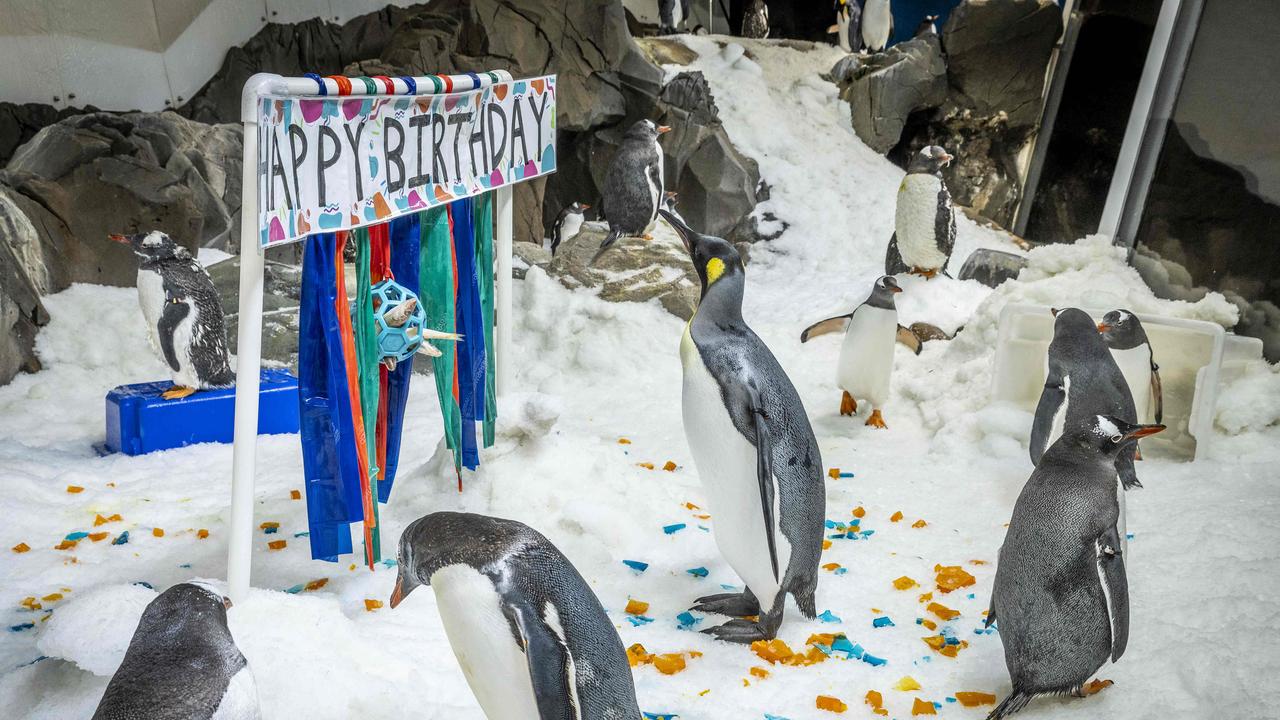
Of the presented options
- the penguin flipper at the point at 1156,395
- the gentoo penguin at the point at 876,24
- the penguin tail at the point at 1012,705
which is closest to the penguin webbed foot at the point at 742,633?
the penguin tail at the point at 1012,705

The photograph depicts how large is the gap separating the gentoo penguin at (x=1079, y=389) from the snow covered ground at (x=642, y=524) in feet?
1.16

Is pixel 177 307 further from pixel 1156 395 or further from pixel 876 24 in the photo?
pixel 876 24

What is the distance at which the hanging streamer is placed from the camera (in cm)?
307

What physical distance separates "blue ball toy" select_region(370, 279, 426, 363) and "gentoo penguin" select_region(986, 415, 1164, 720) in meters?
1.68

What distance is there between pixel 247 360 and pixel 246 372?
1.1 inches

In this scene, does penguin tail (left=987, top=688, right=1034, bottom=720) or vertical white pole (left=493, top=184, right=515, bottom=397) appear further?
vertical white pole (left=493, top=184, right=515, bottom=397)

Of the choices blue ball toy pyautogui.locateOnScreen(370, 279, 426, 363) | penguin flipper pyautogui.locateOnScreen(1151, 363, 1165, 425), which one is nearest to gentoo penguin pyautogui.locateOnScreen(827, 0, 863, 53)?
penguin flipper pyautogui.locateOnScreen(1151, 363, 1165, 425)

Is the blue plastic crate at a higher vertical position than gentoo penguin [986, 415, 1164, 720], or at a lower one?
lower

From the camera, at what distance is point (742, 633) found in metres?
2.57

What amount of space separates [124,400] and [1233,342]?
15.1 ft

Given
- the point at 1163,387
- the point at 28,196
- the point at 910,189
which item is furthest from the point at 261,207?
the point at 910,189

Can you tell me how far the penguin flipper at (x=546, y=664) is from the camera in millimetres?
1476

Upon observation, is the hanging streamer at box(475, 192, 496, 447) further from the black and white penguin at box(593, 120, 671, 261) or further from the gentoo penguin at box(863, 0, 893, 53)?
the gentoo penguin at box(863, 0, 893, 53)

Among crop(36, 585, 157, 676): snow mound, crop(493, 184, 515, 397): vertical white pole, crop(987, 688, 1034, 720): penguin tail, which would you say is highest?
crop(493, 184, 515, 397): vertical white pole
